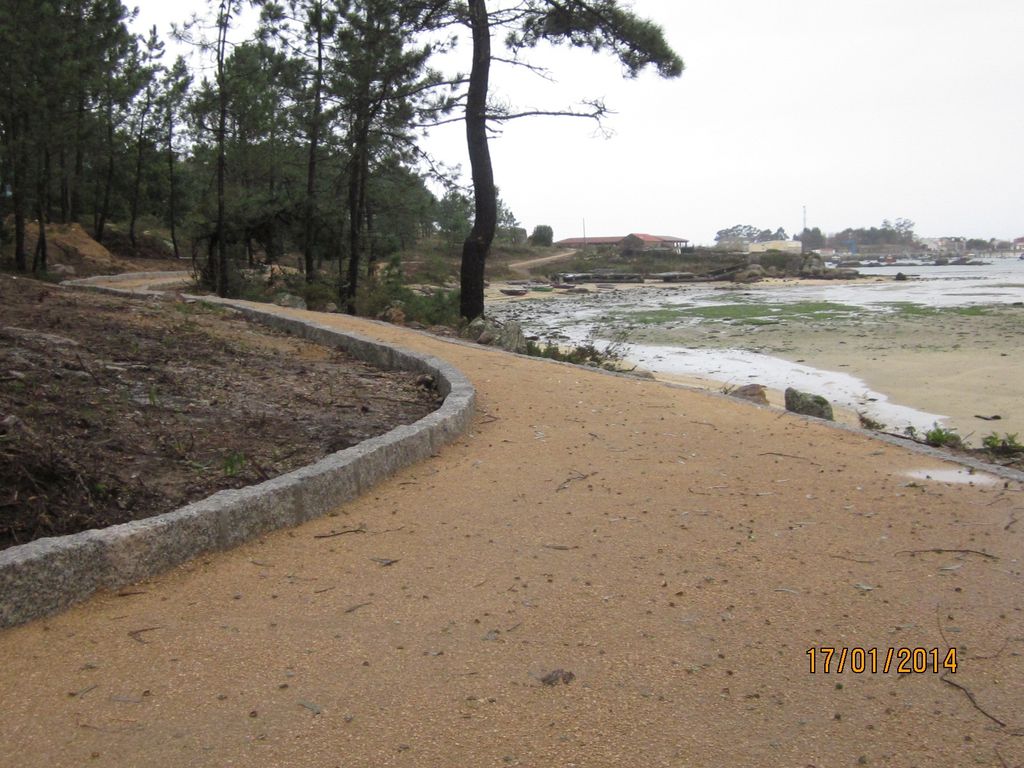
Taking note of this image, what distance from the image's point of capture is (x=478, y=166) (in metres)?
14.4

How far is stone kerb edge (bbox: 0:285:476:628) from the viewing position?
285cm

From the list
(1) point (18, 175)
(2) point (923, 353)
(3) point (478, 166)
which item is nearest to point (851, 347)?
(2) point (923, 353)

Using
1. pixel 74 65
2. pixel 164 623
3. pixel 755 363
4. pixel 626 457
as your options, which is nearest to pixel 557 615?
pixel 164 623

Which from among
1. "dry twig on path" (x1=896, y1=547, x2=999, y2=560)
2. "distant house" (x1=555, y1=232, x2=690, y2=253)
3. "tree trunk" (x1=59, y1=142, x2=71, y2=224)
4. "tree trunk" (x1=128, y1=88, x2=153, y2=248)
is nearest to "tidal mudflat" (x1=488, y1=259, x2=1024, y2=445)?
"dry twig on path" (x1=896, y1=547, x2=999, y2=560)

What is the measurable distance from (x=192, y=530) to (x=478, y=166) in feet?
38.5

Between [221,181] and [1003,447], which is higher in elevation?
[221,181]

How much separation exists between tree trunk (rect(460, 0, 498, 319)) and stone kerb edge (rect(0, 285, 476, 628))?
8886 millimetres

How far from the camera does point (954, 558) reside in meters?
3.55

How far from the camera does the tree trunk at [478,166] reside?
14.1m

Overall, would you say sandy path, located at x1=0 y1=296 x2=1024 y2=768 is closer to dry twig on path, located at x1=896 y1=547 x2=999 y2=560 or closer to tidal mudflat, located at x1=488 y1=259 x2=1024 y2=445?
dry twig on path, located at x1=896 y1=547 x2=999 y2=560

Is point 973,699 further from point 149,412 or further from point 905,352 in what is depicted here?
point 905,352

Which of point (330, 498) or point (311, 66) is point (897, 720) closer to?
point (330, 498)

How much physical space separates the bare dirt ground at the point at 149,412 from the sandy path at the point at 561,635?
578 millimetres

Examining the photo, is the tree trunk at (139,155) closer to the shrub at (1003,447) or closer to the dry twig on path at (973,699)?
the shrub at (1003,447)
